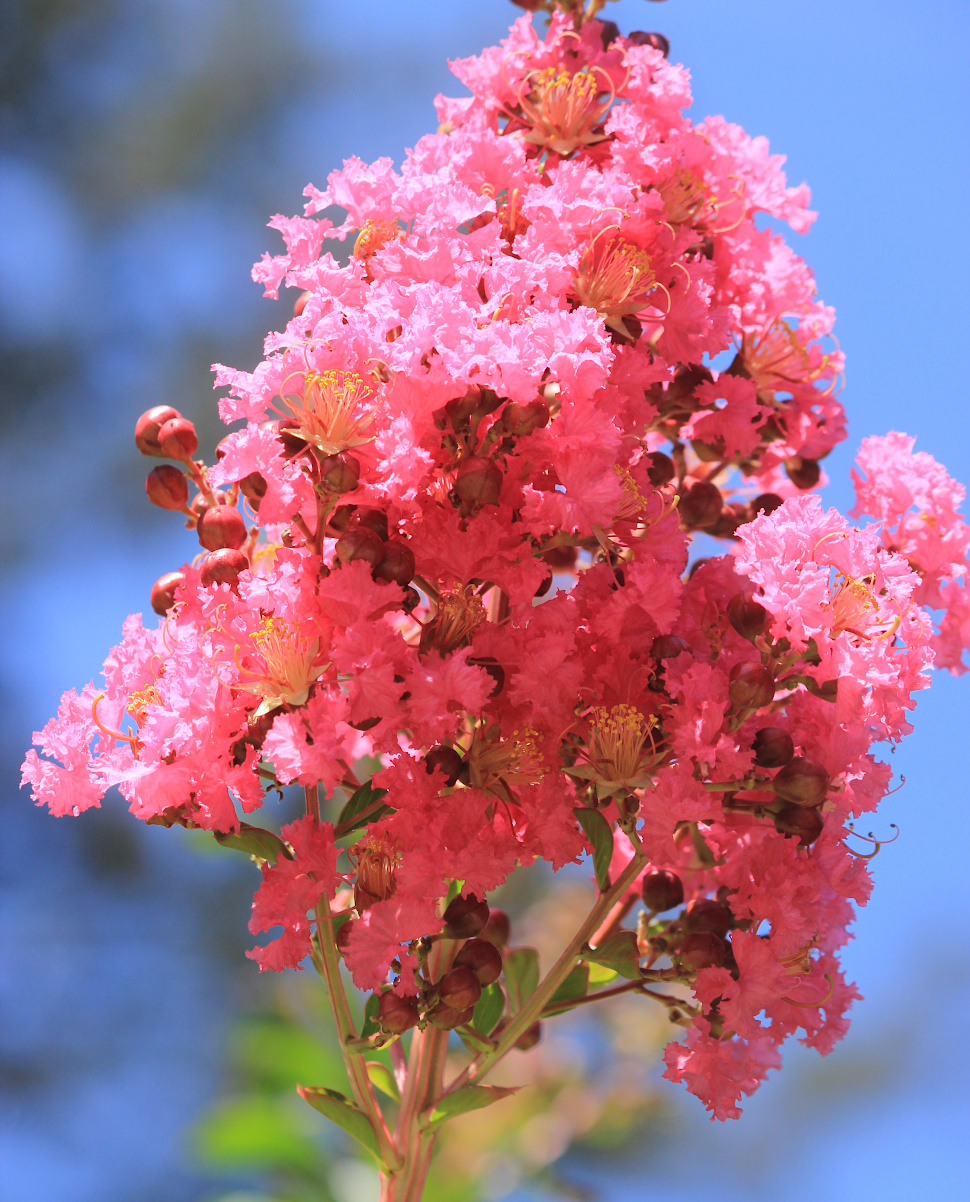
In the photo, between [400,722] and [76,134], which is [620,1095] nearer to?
[400,722]

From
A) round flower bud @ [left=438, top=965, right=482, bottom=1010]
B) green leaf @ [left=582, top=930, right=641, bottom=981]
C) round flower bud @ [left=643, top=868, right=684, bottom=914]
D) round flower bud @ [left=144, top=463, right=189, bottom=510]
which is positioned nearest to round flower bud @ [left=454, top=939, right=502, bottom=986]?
round flower bud @ [left=438, top=965, right=482, bottom=1010]

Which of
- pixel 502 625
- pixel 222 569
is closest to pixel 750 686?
pixel 502 625

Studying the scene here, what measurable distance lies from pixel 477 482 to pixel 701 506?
0.31 metres

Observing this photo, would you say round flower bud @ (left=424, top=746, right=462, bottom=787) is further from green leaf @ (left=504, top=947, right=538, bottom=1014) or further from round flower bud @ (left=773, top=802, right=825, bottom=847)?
green leaf @ (left=504, top=947, right=538, bottom=1014)

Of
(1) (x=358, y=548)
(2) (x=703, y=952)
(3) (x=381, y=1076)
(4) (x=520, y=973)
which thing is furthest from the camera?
(4) (x=520, y=973)

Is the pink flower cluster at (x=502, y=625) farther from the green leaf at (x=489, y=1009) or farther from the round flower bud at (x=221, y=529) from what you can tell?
the green leaf at (x=489, y=1009)

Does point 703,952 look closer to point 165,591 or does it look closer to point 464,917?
point 464,917

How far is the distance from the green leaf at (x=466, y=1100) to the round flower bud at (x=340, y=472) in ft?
1.59

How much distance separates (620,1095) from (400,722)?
1.34 metres

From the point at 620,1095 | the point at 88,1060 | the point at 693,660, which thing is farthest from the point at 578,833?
the point at 88,1060

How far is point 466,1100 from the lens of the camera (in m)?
0.93

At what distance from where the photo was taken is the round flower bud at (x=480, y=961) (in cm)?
86

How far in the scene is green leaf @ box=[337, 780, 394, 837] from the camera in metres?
0.89

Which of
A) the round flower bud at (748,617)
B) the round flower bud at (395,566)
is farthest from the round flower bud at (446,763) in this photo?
the round flower bud at (748,617)
